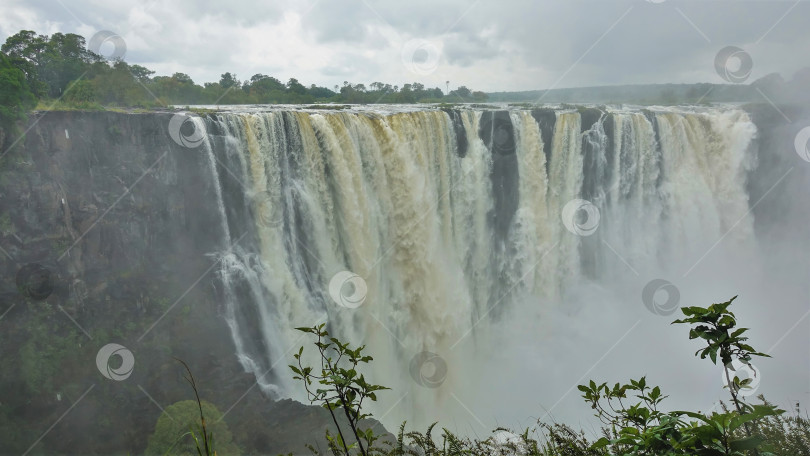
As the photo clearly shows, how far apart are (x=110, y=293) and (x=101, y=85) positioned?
35.0 feet

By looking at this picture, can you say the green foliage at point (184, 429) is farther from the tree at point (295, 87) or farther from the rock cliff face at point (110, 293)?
the tree at point (295, 87)

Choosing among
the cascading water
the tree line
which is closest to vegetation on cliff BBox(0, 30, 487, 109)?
the tree line

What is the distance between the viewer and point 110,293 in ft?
45.4

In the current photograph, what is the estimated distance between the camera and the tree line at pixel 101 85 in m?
14.9

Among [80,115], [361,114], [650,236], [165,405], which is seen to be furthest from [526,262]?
[80,115]

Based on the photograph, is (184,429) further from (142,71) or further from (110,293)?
(142,71)

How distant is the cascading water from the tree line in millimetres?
5467

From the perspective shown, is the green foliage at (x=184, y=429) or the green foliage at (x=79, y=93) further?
the green foliage at (x=79, y=93)

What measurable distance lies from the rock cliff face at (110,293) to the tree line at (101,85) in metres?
1.87

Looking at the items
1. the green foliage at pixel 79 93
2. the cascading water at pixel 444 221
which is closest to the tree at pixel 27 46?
the green foliage at pixel 79 93

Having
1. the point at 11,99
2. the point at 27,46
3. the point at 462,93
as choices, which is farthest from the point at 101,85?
the point at 462,93

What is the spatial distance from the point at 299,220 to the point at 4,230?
24.1ft

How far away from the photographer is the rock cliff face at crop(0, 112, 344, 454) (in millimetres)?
12859

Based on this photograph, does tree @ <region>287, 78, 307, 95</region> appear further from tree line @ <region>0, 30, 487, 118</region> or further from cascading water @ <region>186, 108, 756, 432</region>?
cascading water @ <region>186, 108, 756, 432</region>
